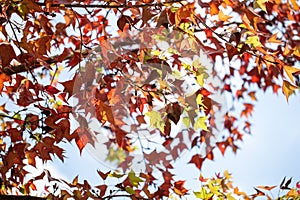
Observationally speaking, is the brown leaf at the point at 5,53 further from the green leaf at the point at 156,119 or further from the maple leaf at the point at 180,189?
the maple leaf at the point at 180,189

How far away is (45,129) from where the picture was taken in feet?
4.91

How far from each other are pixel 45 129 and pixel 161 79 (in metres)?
0.46

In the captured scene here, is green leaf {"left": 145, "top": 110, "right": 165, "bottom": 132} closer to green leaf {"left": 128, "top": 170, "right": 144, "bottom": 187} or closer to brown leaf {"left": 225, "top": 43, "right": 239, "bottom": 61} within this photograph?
green leaf {"left": 128, "top": 170, "right": 144, "bottom": 187}

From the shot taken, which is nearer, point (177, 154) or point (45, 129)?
point (45, 129)

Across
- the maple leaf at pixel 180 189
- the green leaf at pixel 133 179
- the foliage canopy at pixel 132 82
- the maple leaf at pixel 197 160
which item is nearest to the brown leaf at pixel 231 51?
the foliage canopy at pixel 132 82

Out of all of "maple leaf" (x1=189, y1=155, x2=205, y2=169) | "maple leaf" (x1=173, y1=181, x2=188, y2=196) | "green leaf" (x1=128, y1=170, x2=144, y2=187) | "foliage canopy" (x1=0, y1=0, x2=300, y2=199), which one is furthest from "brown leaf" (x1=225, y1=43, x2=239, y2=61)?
"maple leaf" (x1=189, y1=155, x2=205, y2=169)

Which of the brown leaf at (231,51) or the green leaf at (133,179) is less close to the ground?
the brown leaf at (231,51)

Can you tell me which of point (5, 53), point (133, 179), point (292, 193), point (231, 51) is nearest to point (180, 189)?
point (133, 179)

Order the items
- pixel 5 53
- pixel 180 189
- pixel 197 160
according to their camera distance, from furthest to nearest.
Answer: pixel 197 160
pixel 180 189
pixel 5 53

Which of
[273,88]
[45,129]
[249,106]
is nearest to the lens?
[45,129]

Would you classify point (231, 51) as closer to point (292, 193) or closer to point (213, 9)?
point (213, 9)

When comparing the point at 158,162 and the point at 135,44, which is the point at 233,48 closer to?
the point at 135,44

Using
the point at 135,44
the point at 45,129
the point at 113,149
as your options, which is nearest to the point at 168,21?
the point at 135,44

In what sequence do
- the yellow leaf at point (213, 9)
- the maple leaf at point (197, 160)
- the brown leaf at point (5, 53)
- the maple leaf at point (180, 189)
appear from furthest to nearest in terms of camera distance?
the maple leaf at point (197, 160), the maple leaf at point (180, 189), the yellow leaf at point (213, 9), the brown leaf at point (5, 53)
